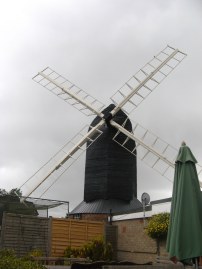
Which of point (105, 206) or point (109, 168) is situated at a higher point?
point (109, 168)

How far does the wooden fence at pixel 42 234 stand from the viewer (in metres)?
12.8

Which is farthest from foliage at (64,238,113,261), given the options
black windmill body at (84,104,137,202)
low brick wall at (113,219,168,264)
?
black windmill body at (84,104,137,202)

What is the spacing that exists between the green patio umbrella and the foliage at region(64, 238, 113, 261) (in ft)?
26.0

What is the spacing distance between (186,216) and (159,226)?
673 centimetres

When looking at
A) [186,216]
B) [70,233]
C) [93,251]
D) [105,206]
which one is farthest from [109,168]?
[186,216]

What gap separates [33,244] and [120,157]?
7784 millimetres

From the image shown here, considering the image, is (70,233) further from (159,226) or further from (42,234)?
(159,226)

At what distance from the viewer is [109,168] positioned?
758 inches

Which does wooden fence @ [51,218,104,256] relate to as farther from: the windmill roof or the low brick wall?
the windmill roof

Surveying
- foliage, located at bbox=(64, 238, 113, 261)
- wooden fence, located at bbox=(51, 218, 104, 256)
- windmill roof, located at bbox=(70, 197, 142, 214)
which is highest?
windmill roof, located at bbox=(70, 197, 142, 214)

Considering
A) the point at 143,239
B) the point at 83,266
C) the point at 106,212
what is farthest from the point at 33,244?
the point at 83,266

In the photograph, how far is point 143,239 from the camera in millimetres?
13172

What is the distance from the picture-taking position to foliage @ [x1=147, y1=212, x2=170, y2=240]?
11805mm

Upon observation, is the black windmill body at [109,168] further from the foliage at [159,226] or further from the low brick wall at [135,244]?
the foliage at [159,226]
